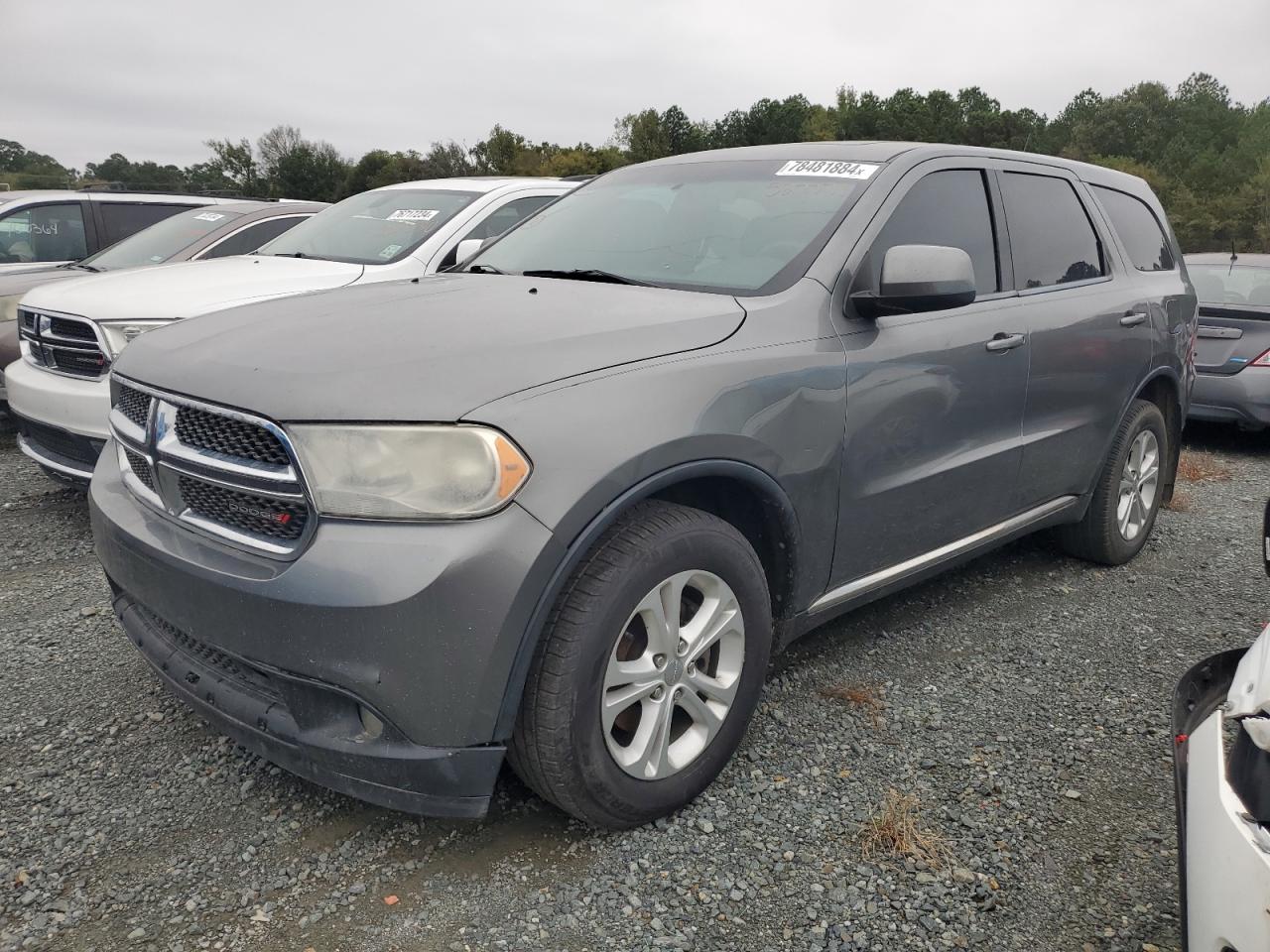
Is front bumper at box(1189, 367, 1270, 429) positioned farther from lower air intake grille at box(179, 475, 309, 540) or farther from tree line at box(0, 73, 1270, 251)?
tree line at box(0, 73, 1270, 251)

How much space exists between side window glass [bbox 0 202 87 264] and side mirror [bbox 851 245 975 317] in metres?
7.77

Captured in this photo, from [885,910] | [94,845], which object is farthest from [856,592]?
[94,845]

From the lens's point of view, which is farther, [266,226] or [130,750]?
[266,226]

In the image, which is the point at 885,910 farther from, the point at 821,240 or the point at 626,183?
the point at 626,183

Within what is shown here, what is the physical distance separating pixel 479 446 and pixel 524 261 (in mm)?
1518

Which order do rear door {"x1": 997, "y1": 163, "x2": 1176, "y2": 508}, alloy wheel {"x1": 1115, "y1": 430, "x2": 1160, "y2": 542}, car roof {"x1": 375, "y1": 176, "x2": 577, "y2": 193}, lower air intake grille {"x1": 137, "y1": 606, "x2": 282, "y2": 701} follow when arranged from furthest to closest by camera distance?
car roof {"x1": 375, "y1": 176, "x2": 577, "y2": 193}, alloy wheel {"x1": 1115, "y1": 430, "x2": 1160, "y2": 542}, rear door {"x1": 997, "y1": 163, "x2": 1176, "y2": 508}, lower air intake grille {"x1": 137, "y1": 606, "x2": 282, "y2": 701}

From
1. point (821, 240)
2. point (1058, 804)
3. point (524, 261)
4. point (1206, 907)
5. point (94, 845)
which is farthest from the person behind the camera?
point (524, 261)

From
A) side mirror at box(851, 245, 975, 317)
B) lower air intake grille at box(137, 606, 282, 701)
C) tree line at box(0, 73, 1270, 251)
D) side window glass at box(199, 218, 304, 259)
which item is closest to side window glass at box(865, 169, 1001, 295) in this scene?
side mirror at box(851, 245, 975, 317)

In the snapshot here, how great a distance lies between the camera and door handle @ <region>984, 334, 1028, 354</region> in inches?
128

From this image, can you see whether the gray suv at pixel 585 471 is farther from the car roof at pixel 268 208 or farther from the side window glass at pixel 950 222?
the car roof at pixel 268 208

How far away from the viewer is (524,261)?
3.32 m

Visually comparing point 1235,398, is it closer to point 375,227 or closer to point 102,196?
point 375,227

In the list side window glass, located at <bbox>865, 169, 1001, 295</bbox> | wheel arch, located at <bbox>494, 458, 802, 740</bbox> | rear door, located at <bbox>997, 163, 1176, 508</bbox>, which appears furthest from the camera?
rear door, located at <bbox>997, 163, 1176, 508</bbox>

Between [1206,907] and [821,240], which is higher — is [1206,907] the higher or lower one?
the lower one
